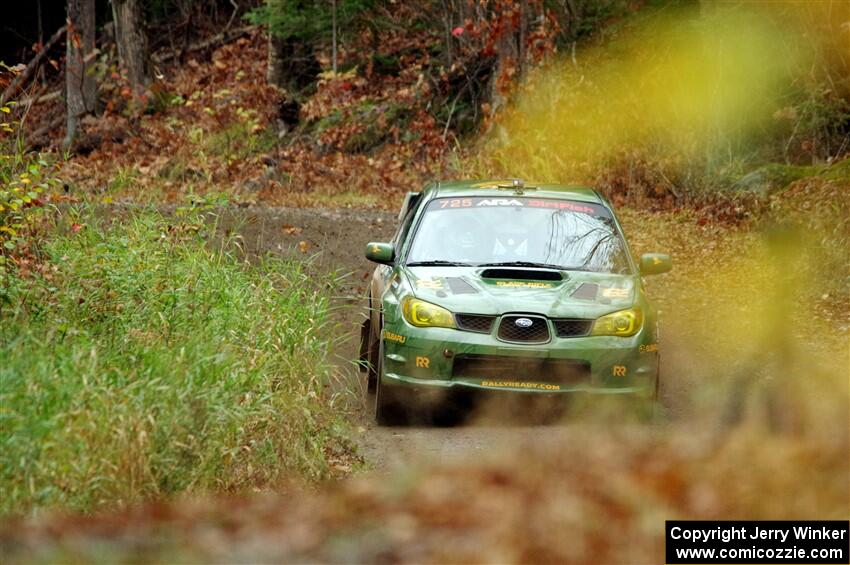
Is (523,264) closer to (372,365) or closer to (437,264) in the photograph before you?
(437,264)

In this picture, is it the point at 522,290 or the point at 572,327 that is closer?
the point at 572,327

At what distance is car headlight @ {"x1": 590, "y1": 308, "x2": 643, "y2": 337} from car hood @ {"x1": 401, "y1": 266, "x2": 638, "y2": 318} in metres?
0.05

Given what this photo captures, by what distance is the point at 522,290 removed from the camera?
9062mm

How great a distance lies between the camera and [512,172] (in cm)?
2209

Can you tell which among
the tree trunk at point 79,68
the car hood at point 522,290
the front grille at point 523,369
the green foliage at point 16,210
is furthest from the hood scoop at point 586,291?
the tree trunk at point 79,68

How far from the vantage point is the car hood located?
8.88 meters

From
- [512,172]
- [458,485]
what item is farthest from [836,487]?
[512,172]

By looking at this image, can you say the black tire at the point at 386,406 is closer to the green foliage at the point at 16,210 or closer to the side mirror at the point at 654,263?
the side mirror at the point at 654,263

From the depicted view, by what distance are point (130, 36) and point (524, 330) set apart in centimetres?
2298

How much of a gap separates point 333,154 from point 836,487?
20938 mm

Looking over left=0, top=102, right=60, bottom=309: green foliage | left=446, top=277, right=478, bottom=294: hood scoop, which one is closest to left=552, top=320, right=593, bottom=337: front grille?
left=446, top=277, right=478, bottom=294: hood scoop

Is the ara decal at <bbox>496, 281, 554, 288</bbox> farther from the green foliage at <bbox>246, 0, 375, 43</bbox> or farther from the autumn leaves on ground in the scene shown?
the green foliage at <bbox>246, 0, 375, 43</bbox>

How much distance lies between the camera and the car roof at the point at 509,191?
34.4 feet

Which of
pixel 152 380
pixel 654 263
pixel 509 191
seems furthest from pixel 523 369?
pixel 152 380
